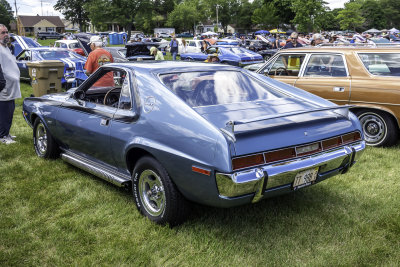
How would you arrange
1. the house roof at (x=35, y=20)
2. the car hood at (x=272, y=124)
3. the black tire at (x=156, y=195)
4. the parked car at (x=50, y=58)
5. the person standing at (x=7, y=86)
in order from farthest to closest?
the house roof at (x=35, y=20) → the parked car at (x=50, y=58) → the person standing at (x=7, y=86) → the black tire at (x=156, y=195) → the car hood at (x=272, y=124)

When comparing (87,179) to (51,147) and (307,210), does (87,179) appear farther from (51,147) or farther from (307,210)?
(307,210)

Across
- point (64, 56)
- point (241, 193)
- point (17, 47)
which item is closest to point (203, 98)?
point (241, 193)

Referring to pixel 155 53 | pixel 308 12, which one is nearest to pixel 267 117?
pixel 155 53

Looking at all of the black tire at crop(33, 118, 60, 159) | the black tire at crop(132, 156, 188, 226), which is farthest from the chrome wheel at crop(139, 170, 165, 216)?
the black tire at crop(33, 118, 60, 159)

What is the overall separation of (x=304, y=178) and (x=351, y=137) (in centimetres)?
73

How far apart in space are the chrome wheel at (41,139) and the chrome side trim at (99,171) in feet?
2.68

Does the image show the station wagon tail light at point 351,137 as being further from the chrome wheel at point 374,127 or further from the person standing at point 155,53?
the person standing at point 155,53

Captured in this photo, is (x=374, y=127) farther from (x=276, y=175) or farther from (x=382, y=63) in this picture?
(x=276, y=175)

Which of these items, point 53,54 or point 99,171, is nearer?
point 99,171

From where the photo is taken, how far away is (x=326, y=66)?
6.54 meters

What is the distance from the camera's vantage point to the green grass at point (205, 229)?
2955 millimetres

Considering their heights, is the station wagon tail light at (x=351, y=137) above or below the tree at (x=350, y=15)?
below

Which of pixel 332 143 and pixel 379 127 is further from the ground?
pixel 332 143

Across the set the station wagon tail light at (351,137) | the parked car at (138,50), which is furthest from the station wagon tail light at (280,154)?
the parked car at (138,50)
